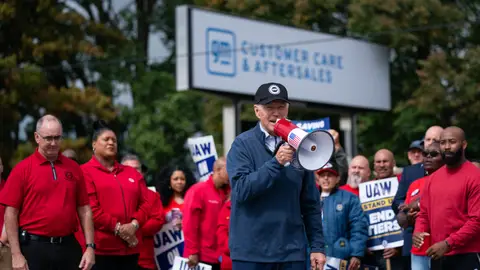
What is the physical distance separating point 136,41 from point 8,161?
10.9m

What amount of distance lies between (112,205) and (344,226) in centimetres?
277

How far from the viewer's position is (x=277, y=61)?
24.3 m

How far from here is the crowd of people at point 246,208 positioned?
7504 millimetres

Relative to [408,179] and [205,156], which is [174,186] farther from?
[408,179]

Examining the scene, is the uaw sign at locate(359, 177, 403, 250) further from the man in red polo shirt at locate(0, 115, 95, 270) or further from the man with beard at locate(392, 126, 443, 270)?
the man in red polo shirt at locate(0, 115, 95, 270)

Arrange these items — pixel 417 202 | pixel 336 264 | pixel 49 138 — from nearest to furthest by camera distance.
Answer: pixel 49 138, pixel 417 202, pixel 336 264

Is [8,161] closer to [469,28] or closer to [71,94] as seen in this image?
[71,94]

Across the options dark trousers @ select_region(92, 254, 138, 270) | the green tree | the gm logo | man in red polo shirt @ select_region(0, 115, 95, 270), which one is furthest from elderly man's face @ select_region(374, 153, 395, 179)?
the green tree

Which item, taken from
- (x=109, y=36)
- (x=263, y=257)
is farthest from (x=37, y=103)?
(x=263, y=257)

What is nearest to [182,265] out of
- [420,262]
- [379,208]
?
[379,208]

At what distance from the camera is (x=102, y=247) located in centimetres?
1076

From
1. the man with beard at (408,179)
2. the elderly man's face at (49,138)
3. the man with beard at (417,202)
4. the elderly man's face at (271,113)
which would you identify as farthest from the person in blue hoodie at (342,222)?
the elderly man's face at (271,113)

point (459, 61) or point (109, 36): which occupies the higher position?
point (109, 36)


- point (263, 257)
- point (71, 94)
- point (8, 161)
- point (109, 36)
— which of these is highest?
point (109, 36)
